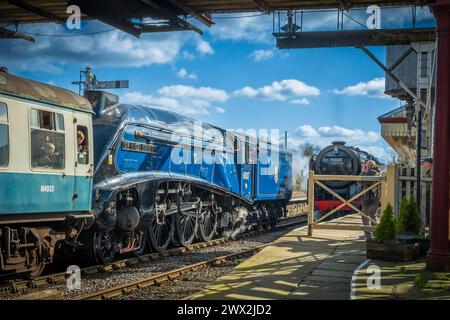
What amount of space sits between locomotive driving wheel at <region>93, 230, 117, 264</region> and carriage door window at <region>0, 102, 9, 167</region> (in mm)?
3320

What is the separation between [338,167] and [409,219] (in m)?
13.2

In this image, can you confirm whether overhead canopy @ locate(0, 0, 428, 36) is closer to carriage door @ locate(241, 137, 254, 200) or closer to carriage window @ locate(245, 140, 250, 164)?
carriage door @ locate(241, 137, 254, 200)

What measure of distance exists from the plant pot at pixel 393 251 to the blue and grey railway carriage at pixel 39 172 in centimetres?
517

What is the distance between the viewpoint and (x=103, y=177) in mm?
11133

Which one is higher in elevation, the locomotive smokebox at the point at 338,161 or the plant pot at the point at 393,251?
the locomotive smokebox at the point at 338,161

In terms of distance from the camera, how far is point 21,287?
8727 mm

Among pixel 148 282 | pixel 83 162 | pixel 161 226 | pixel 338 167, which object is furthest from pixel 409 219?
pixel 338 167

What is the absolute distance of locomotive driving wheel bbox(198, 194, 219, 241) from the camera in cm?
1588

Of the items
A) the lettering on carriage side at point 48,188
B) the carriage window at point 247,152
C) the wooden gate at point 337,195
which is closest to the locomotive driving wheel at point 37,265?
the lettering on carriage side at point 48,188

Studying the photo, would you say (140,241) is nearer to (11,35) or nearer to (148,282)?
(148,282)

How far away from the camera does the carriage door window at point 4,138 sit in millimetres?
8094

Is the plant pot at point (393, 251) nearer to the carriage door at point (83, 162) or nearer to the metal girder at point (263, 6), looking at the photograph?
the metal girder at point (263, 6)

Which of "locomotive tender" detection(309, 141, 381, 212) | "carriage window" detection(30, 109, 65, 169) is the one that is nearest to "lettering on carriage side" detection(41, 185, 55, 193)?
"carriage window" detection(30, 109, 65, 169)
